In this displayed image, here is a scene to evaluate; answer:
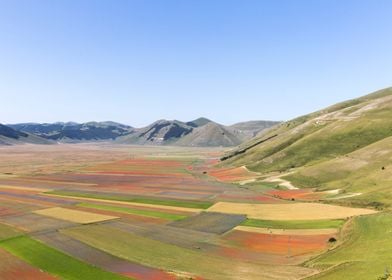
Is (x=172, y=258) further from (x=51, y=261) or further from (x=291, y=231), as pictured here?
(x=291, y=231)

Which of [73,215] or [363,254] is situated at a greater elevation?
[363,254]

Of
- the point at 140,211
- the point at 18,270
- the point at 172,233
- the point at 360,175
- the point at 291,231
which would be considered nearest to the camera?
the point at 18,270

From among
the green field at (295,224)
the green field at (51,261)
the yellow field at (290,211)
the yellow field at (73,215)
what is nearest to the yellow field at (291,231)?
the green field at (295,224)

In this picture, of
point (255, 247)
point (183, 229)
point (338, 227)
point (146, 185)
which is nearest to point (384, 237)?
point (338, 227)

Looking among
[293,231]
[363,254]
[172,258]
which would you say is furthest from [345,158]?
[172,258]

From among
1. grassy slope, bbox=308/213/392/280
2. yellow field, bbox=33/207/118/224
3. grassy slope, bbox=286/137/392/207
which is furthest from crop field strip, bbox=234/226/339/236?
yellow field, bbox=33/207/118/224

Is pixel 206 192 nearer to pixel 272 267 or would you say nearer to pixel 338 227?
pixel 338 227

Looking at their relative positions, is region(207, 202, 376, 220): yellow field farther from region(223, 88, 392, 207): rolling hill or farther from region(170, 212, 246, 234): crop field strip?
region(223, 88, 392, 207): rolling hill
